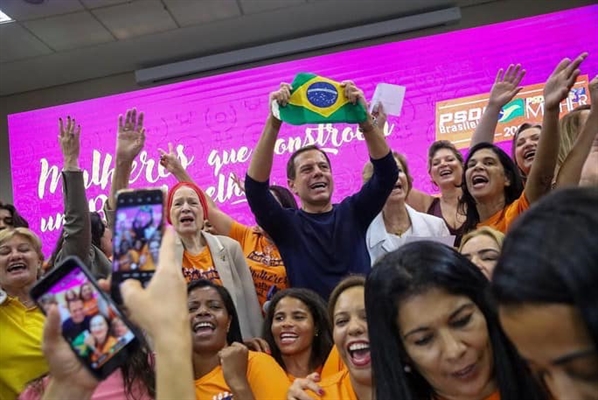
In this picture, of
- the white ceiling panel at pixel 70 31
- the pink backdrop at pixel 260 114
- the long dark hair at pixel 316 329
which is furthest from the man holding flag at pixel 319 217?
the white ceiling panel at pixel 70 31

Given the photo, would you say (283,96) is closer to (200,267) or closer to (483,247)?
(200,267)

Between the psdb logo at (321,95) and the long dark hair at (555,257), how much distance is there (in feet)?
5.74

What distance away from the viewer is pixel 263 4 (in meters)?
5.37

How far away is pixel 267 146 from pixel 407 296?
1341 mm

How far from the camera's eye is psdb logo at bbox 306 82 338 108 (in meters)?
2.51

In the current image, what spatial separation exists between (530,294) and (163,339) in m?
0.50

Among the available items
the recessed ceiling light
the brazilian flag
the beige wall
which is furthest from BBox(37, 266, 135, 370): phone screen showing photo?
the beige wall

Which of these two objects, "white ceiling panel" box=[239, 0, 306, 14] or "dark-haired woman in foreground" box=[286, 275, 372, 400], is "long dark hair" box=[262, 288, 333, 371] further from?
"white ceiling panel" box=[239, 0, 306, 14]

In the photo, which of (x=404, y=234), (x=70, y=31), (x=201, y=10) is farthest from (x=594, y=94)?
(x=70, y=31)

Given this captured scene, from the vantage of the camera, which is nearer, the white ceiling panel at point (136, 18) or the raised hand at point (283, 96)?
the raised hand at point (283, 96)

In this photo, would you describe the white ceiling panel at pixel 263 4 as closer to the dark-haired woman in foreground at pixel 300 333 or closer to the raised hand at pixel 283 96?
the raised hand at pixel 283 96

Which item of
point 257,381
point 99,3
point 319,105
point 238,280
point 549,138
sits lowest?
point 257,381

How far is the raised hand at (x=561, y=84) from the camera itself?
7.10ft

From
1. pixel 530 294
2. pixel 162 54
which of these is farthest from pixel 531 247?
pixel 162 54
